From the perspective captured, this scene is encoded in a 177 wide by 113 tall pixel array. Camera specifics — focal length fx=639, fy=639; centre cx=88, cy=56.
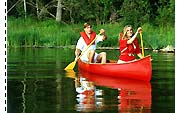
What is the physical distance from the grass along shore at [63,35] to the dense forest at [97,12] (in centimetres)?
29

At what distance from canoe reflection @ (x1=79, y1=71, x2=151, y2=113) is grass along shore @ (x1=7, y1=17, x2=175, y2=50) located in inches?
452

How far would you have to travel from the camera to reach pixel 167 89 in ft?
31.1

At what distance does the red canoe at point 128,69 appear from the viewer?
11.2 m

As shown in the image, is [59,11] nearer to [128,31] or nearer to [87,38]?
[87,38]

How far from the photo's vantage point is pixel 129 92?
9.18 m

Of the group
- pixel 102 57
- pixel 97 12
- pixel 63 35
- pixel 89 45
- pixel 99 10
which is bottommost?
pixel 102 57

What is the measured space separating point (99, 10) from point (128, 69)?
65.9ft

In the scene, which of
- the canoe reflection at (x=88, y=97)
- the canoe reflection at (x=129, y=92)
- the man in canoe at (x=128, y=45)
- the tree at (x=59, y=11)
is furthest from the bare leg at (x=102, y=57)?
the tree at (x=59, y=11)

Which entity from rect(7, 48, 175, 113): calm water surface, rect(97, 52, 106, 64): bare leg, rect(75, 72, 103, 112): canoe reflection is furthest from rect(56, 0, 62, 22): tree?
rect(75, 72, 103, 112): canoe reflection

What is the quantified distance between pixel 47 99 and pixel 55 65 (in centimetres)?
722

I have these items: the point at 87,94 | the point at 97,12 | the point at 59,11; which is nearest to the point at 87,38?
the point at 87,94

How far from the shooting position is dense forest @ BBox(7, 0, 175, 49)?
28.7m

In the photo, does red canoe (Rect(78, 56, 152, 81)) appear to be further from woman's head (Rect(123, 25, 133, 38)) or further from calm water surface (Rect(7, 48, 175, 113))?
woman's head (Rect(123, 25, 133, 38))

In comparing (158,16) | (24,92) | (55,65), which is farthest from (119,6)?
(24,92)
